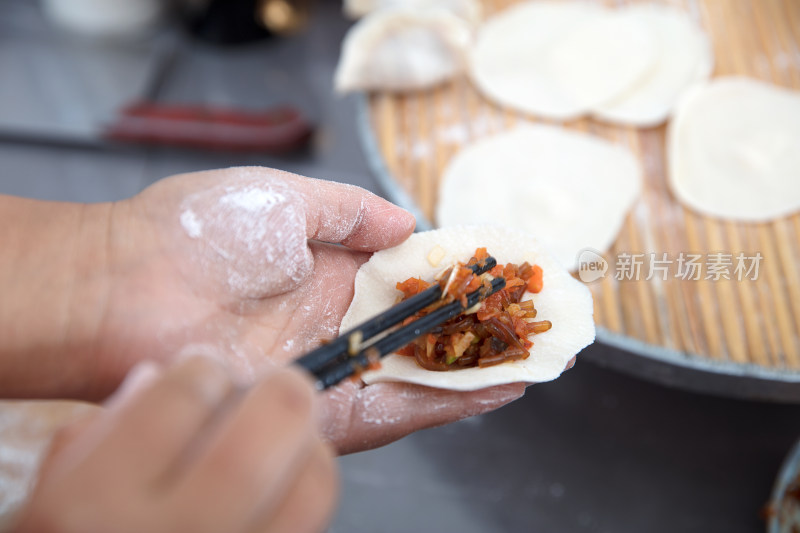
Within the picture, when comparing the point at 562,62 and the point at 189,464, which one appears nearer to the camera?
the point at 189,464

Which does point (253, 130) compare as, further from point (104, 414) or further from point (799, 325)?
point (799, 325)

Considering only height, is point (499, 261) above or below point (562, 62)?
below

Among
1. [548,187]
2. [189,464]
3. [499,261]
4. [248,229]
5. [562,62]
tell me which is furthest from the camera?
[562,62]

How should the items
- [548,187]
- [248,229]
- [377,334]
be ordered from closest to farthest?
[377,334], [248,229], [548,187]

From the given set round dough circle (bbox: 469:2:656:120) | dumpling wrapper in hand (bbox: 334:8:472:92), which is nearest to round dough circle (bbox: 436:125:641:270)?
round dough circle (bbox: 469:2:656:120)

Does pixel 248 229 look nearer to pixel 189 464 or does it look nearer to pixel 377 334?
pixel 377 334

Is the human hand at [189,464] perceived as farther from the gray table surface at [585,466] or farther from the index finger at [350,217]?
the gray table surface at [585,466]

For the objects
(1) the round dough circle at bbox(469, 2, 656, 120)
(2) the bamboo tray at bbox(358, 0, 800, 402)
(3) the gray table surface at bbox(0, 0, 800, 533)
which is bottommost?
(3) the gray table surface at bbox(0, 0, 800, 533)

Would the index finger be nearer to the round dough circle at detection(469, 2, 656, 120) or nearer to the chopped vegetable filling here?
the chopped vegetable filling

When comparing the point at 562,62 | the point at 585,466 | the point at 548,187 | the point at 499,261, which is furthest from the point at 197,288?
the point at 562,62
